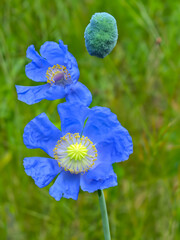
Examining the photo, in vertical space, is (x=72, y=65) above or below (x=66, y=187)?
above

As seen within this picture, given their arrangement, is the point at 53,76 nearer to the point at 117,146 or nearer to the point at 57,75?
the point at 57,75

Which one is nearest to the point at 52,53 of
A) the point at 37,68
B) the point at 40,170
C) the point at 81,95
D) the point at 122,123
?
the point at 37,68

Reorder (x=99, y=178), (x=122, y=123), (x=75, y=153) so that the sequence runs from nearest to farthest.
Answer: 1. (x=99, y=178)
2. (x=75, y=153)
3. (x=122, y=123)

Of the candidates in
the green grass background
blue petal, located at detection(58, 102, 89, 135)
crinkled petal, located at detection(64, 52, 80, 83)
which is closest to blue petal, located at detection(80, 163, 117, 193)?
blue petal, located at detection(58, 102, 89, 135)

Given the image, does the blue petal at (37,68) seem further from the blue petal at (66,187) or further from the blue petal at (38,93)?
the blue petal at (66,187)

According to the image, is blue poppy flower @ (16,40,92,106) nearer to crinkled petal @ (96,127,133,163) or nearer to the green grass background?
crinkled petal @ (96,127,133,163)

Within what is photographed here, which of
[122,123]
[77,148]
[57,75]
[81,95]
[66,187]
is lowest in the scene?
[66,187]

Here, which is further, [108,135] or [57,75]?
[57,75]
